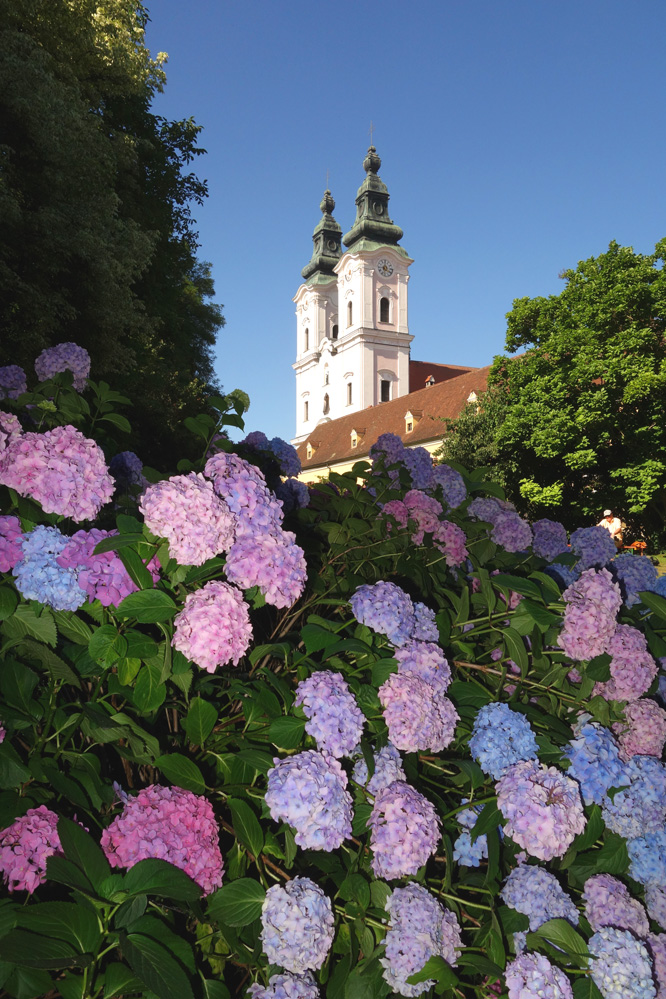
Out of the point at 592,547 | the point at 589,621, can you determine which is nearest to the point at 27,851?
the point at 589,621

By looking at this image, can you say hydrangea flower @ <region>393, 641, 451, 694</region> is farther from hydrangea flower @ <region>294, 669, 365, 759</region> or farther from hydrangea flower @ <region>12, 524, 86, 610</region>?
hydrangea flower @ <region>12, 524, 86, 610</region>

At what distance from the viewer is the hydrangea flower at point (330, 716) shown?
1319 mm

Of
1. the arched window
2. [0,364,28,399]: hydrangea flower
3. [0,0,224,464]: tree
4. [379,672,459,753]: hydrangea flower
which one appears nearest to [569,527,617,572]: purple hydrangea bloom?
[379,672,459,753]: hydrangea flower

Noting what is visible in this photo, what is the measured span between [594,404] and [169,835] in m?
22.8

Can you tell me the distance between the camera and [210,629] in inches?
52.1

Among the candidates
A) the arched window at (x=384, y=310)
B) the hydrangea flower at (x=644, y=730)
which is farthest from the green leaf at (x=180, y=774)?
the arched window at (x=384, y=310)

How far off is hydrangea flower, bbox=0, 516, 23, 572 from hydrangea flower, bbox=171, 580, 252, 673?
0.39m

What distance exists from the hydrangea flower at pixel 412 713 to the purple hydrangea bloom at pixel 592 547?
1.25m

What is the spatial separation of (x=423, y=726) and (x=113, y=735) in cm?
61

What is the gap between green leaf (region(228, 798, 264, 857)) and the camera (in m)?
1.27

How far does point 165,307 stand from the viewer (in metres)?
17.1

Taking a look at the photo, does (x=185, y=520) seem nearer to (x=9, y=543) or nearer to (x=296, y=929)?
(x=9, y=543)

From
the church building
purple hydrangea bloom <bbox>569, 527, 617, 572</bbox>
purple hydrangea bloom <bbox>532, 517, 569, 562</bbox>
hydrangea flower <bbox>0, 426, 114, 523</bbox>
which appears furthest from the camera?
the church building

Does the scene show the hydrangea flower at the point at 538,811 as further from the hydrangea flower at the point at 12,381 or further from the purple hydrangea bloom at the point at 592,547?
the hydrangea flower at the point at 12,381
